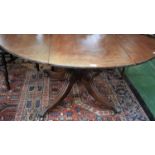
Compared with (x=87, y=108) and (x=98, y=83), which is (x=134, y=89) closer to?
(x=98, y=83)

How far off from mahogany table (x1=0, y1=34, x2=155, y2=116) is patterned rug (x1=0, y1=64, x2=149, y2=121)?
112mm

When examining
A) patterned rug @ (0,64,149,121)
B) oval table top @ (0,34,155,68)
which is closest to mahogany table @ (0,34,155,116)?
oval table top @ (0,34,155,68)

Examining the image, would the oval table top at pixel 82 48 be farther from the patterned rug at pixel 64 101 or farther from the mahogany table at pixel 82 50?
the patterned rug at pixel 64 101

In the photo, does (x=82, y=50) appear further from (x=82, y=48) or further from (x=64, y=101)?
(x=64, y=101)

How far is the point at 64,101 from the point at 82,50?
2.51 feet

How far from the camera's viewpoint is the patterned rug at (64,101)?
181 centimetres

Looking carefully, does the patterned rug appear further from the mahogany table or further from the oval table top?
the oval table top

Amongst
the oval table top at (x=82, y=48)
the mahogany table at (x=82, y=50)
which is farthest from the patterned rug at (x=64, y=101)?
the oval table top at (x=82, y=48)

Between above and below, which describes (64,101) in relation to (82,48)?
below

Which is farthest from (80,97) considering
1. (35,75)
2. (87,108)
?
(35,75)

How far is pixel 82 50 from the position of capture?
4.61 ft

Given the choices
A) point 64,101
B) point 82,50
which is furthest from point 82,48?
point 64,101

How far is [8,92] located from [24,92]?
0.59 feet

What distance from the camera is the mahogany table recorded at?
49.0 inches
